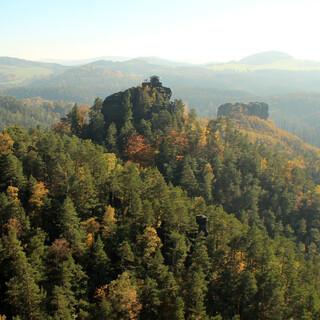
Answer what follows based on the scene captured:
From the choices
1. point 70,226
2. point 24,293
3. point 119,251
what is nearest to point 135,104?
point 70,226

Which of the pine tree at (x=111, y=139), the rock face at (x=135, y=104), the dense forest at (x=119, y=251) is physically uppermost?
the rock face at (x=135, y=104)

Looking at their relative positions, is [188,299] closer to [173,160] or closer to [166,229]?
[166,229]

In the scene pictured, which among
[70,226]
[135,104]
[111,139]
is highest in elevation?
[135,104]

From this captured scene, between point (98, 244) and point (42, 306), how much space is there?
1387 cm

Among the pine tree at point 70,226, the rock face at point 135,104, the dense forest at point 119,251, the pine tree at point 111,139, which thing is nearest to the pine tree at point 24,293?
the dense forest at point 119,251

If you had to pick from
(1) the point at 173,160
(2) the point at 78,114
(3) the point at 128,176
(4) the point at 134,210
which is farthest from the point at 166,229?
(2) the point at 78,114

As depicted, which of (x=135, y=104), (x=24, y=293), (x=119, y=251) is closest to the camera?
(x=24, y=293)

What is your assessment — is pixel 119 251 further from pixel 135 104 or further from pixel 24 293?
pixel 135 104

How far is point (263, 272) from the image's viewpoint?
78.9m

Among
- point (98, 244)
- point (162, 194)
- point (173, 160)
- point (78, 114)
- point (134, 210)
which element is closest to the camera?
point (98, 244)

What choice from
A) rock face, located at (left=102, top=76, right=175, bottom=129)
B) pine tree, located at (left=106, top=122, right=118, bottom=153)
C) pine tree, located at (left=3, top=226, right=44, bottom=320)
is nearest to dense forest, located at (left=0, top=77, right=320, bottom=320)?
pine tree, located at (left=3, top=226, right=44, bottom=320)

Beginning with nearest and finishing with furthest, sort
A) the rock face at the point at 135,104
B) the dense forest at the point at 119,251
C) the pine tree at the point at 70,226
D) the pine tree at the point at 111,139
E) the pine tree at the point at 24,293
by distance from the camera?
1. the pine tree at the point at 24,293
2. the dense forest at the point at 119,251
3. the pine tree at the point at 70,226
4. the pine tree at the point at 111,139
5. the rock face at the point at 135,104

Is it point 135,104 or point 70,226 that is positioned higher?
point 135,104

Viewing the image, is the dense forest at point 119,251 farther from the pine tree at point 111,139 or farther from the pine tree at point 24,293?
the pine tree at point 111,139
